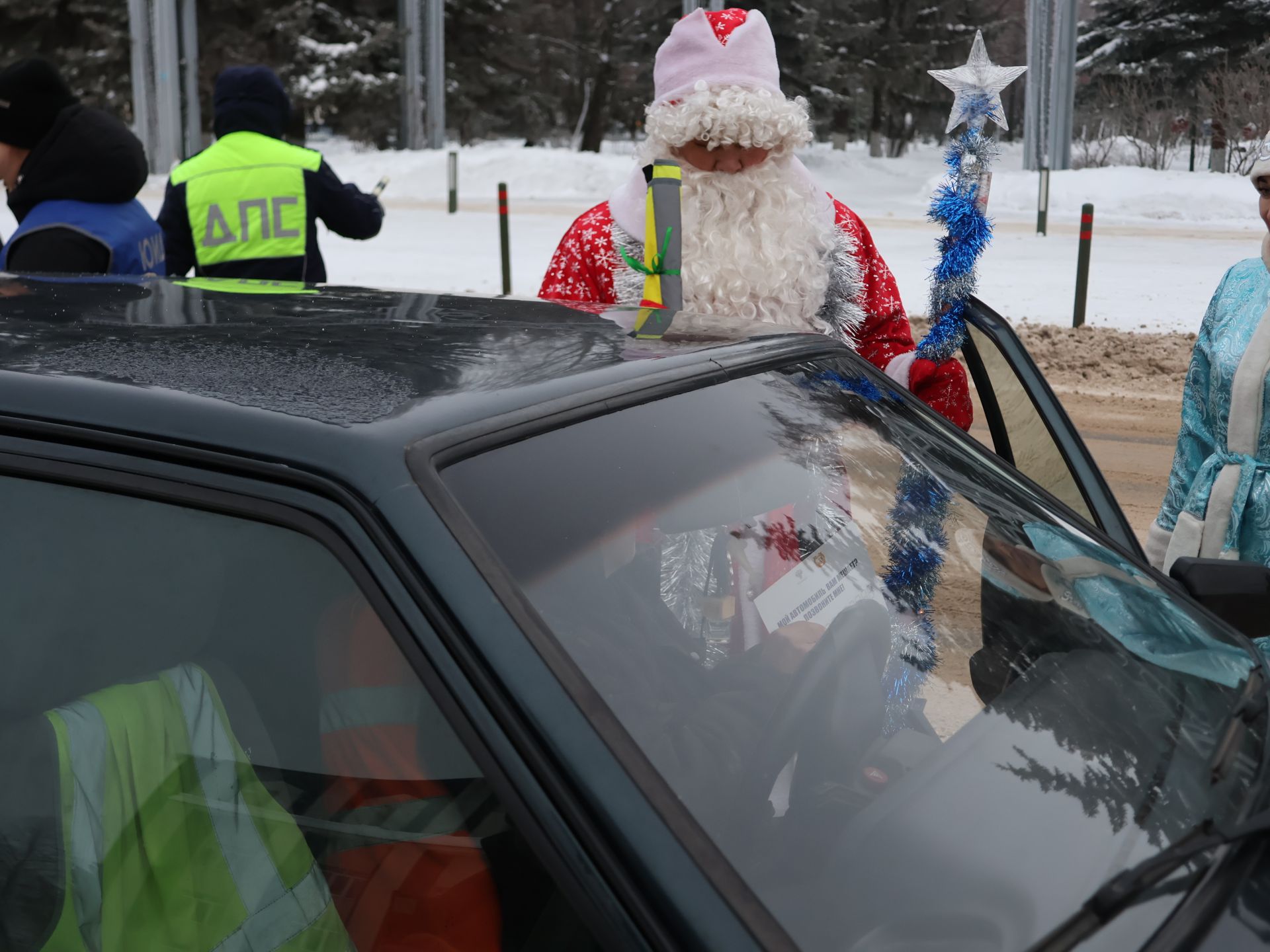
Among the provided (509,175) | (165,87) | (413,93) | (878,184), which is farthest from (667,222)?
(413,93)

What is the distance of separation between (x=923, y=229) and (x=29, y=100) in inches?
622

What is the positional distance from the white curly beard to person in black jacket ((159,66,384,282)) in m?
2.17

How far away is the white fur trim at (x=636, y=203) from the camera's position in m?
3.21

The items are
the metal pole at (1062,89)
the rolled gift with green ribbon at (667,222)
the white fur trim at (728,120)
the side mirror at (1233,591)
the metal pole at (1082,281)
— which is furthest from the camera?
the metal pole at (1062,89)

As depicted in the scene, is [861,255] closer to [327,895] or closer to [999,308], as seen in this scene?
[327,895]

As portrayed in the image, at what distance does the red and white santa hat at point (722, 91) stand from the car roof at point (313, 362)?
1083mm

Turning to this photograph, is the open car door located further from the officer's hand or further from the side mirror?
the officer's hand

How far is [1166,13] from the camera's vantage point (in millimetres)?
33000

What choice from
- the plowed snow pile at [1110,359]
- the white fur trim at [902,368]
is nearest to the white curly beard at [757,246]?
the white fur trim at [902,368]

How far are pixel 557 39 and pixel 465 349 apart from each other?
146 feet

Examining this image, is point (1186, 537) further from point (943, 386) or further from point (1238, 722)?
point (1238, 722)

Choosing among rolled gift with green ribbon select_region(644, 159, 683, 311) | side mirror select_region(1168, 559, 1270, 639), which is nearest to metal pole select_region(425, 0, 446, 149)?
rolled gift with green ribbon select_region(644, 159, 683, 311)

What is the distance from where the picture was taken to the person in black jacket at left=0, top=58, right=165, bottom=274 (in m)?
3.91

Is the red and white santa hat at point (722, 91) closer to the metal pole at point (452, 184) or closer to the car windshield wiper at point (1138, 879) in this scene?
the car windshield wiper at point (1138, 879)
